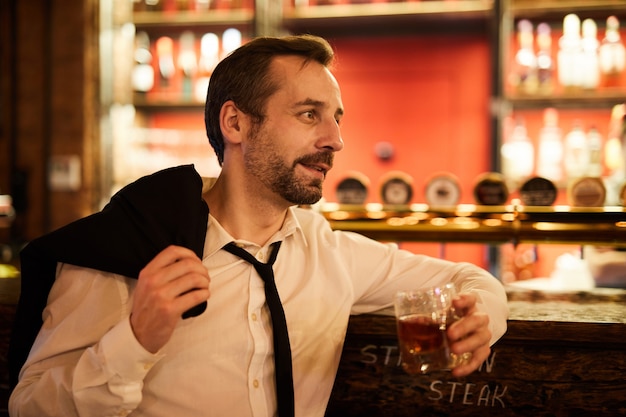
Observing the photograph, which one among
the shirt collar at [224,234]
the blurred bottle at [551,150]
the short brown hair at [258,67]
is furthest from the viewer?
the blurred bottle at [551,150]

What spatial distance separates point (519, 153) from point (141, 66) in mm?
2510

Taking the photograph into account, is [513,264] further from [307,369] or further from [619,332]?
[307,369]

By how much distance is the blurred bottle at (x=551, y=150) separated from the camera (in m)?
3.47

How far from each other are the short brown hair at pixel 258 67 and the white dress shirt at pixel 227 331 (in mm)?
303

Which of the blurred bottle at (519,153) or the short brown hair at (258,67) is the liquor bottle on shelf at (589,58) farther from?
the short brown hair at (258,67)

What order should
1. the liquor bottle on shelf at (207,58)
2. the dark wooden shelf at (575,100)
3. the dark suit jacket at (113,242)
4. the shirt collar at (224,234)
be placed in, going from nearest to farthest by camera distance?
the dark suit jacket at (113,242) → the shirt collar at (224,234) → the dark wooden shelf at (575,100) → the liquor bottle on shelf at (207,58)

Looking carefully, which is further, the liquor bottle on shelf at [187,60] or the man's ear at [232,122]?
the liquor bottle on shelf at [187,60]

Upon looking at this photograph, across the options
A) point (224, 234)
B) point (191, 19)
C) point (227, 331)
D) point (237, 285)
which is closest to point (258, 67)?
point (224, 234)

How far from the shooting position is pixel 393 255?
150 cm

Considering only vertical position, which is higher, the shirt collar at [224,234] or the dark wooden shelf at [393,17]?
the dark wooden shelf at [393,17]

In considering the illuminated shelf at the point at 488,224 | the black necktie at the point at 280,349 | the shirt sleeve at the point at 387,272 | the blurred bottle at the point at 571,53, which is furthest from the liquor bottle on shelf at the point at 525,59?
the black necktie at the point at 280,349

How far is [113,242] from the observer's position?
1.16 meters

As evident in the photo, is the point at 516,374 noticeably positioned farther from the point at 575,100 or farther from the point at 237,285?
the point at 575,100

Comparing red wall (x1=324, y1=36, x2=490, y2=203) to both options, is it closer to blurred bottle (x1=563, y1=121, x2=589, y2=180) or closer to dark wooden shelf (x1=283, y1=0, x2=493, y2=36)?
dark wooden shelf (x1=283, y1=0, x2=493, y2=36)
